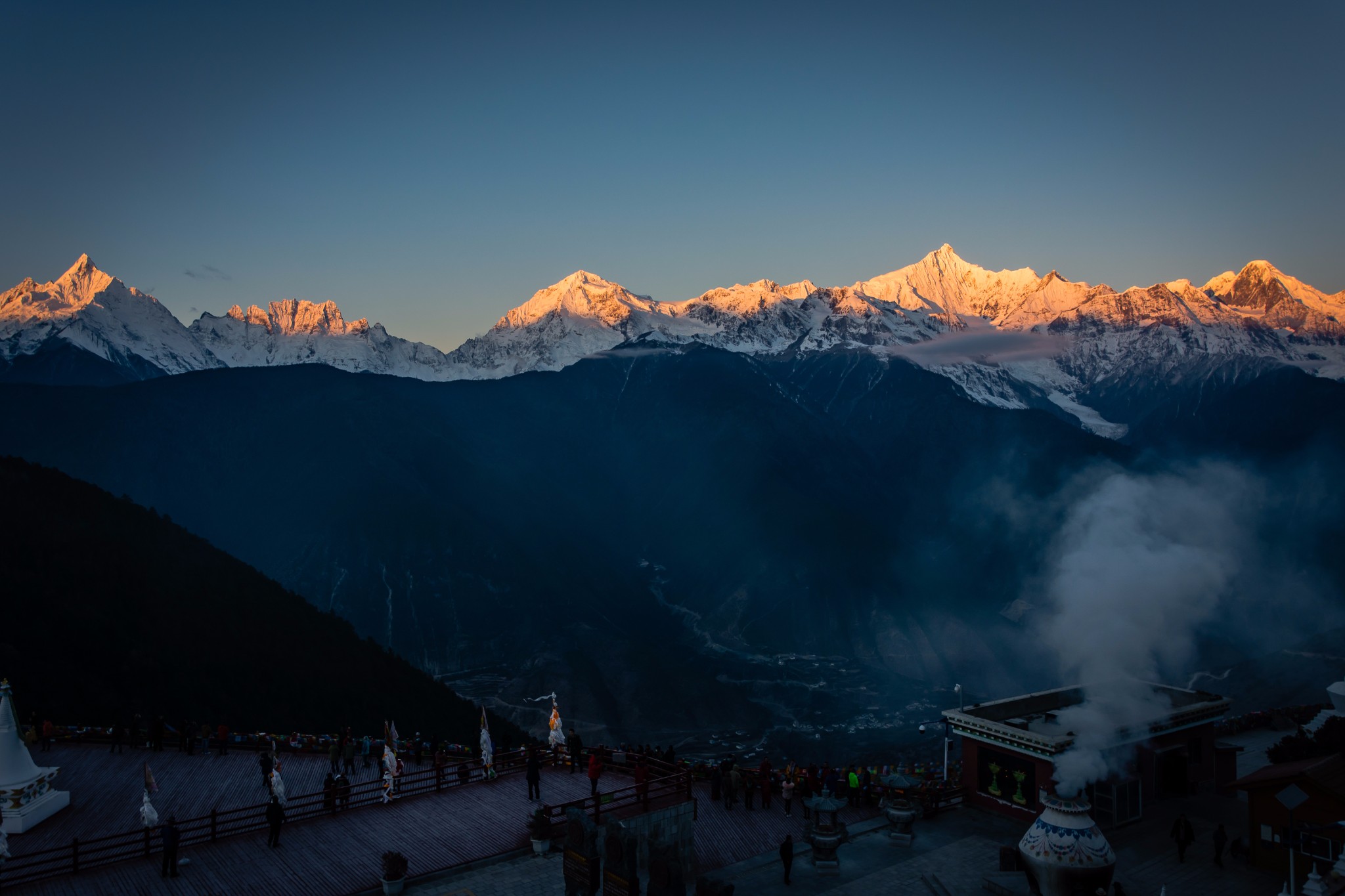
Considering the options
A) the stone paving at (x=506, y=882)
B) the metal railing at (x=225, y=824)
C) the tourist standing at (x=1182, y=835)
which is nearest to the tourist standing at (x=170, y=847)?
the metal railing at (x=225, y=824)

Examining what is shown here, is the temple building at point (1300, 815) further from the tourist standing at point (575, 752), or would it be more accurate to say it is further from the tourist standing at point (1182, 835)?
the tourist standing at point (575, 752)

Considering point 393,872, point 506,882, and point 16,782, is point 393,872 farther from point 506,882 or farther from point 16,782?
point 16,782

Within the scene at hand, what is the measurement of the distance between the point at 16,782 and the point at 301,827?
7.65m

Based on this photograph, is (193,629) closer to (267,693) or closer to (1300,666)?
(267,693)

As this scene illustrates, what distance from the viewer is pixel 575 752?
30344 mm

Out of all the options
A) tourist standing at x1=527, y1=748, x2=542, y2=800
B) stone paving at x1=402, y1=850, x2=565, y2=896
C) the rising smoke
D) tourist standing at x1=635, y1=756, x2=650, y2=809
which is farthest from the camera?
the rising smoke

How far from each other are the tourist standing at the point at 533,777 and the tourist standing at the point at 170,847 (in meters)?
9.02

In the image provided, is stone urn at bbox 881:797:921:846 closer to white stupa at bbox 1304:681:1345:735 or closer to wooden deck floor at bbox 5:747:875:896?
wooden deck floor at bbox 5:747:875:896

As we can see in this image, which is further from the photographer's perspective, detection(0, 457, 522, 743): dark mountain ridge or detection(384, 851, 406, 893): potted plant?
detection(0, 457, 522, 743): dark mountain ridge

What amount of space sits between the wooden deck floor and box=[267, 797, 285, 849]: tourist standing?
223 millimetres

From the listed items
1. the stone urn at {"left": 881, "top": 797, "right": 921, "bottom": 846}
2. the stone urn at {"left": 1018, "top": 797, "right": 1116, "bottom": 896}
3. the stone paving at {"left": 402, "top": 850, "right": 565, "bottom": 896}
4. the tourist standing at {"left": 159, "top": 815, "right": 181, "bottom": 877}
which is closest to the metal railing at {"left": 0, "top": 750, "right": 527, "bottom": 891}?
the tourist standing at {"left": 159, "top": 815, "right": 181, "bottom": 877}

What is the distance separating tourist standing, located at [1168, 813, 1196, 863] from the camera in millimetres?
27438

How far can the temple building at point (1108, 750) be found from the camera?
30.3 meters

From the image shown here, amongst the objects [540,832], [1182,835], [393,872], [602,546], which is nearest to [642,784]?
[540,832]
